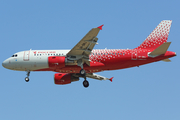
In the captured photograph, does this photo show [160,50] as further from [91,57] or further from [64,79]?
[64,79]

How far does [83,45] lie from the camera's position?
4806 cm

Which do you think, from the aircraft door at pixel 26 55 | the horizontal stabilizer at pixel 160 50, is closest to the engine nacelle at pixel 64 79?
the aircraft door at pixel 26 55

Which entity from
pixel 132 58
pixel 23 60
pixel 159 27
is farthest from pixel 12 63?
pixel 159 27

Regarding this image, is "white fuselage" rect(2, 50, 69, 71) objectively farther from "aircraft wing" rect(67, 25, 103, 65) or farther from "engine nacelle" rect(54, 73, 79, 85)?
"engine nacelle" rect(54, 73, 79, 85)

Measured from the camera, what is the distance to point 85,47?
48.5 metres

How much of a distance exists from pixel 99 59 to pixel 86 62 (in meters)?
1.86

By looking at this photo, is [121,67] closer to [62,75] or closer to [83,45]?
[83,45]

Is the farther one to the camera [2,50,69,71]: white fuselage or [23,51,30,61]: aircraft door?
[23,51,30,61]: aircraft door

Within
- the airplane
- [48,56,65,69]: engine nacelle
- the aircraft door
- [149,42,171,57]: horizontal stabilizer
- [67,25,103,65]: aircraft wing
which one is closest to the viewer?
[67,25,103,65]: aircraft wing

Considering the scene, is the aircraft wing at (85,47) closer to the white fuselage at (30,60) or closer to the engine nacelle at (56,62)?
the engine nacelle at (56,62)

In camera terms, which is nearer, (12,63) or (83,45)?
(83,45)

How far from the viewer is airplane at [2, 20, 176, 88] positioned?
4903 centimetres

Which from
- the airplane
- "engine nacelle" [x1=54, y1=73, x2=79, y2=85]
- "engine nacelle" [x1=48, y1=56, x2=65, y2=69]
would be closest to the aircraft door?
the airplane

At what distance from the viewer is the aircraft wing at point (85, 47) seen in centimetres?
4535
